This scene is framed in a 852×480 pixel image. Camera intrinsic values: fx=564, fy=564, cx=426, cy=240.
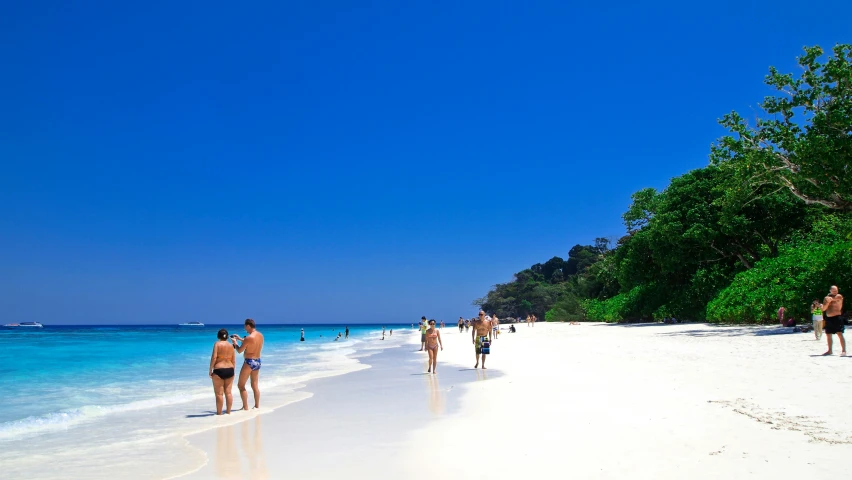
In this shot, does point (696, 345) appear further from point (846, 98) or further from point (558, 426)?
point (558, 426)

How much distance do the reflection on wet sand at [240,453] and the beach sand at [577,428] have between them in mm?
A: 21

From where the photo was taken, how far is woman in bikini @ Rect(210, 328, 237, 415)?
9.90m

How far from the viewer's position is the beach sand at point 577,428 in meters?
5.51

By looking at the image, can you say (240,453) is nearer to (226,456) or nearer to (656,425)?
(226,456)

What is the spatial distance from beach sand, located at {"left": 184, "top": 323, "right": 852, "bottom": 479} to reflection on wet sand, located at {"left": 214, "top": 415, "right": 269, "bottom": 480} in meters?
0.02

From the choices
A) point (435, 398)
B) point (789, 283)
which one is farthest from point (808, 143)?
point (435, 398)

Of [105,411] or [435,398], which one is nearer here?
[435,398]

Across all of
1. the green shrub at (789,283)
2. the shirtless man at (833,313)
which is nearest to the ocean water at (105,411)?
the shirtless man at (833,313)

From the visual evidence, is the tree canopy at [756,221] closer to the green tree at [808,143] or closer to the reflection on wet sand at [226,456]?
the green tree at [808,143]

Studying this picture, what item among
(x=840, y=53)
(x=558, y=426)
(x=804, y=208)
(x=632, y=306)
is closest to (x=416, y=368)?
(x=558, y=426)

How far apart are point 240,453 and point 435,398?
467 cm

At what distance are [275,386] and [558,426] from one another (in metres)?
9.51

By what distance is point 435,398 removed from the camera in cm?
1090

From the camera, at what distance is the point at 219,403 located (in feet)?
33.0
